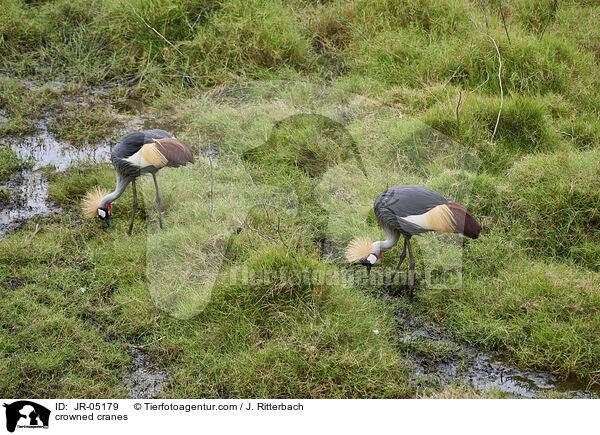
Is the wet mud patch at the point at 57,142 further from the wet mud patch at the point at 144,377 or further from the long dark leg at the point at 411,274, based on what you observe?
the long dark leg at the point at 411,274

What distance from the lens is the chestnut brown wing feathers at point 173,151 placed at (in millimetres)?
4703

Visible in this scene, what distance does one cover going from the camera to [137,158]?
183 inches

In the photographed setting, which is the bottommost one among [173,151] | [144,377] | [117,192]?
[144,377]

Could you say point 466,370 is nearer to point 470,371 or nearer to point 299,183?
point 470,371

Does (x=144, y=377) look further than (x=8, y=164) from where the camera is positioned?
No

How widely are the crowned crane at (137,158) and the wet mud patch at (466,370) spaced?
89.1 inches

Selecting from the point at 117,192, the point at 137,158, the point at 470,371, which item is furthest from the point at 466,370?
the point at 117,192
